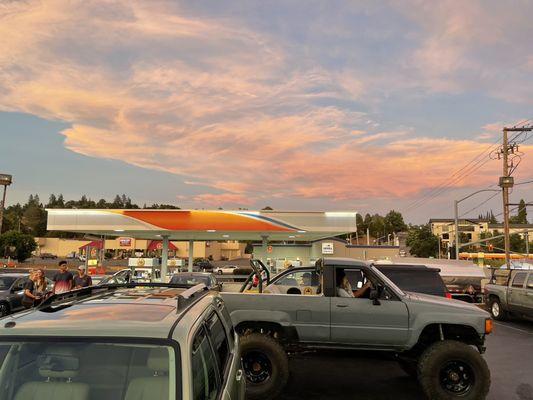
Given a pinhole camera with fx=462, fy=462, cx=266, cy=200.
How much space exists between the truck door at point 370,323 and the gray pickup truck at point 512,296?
1028 cm

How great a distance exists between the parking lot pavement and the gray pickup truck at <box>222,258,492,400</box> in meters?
0.58

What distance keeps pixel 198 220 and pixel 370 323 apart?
19.7 meters

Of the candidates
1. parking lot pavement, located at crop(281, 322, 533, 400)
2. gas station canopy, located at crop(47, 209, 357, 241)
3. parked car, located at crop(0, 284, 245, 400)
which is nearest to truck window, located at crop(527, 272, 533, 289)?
parking lot pavement, located at crop(281, 322, 533, 400)

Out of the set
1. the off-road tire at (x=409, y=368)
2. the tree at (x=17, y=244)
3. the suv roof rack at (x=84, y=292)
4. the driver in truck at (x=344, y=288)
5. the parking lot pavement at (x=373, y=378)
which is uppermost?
the tree at (x=17, y=244)

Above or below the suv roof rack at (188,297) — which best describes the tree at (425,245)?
above

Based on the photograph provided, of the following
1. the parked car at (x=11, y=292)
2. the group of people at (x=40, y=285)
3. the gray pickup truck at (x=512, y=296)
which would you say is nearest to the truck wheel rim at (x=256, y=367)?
the group of people at (x=40, y=285)

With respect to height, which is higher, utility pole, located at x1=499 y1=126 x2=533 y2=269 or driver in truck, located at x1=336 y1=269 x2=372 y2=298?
utility pole, located at x1=499 y1=126 x2=533 y2=269

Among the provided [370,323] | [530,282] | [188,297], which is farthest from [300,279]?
[530,282]

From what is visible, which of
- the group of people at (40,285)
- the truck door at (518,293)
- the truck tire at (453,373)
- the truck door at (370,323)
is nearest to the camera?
the truck tire at (453,373)

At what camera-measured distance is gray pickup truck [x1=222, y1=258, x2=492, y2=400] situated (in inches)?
261

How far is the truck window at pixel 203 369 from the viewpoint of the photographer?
2650 mm

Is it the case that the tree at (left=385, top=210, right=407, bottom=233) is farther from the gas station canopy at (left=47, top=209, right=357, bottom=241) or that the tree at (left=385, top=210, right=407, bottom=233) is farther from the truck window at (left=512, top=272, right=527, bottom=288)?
the truck window at (left=512, top=272, right=527, bottom=288)

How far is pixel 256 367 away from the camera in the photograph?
6828 millimetres

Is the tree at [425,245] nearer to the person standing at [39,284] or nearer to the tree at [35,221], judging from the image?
the person standing at [39,284]
